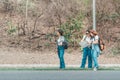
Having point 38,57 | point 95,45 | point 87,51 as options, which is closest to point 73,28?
point 38,57

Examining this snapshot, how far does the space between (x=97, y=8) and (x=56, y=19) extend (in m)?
2.58

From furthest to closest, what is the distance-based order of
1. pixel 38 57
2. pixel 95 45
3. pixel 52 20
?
pixel 52 20 → pixel 38 57 → pixel 95 45

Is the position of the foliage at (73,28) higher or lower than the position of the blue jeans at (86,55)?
higher

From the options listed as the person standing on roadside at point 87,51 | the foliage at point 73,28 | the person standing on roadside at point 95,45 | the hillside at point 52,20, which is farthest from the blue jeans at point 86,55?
the foliage at point 73,28

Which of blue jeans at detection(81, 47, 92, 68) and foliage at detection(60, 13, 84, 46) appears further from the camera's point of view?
foliage at detection(60, 13, 84, 46)

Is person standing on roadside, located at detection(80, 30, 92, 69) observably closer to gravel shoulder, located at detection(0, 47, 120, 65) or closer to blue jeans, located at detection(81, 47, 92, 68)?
blue jeans, located at detection(81, 47, 92, 68)

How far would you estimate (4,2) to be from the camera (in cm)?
3152

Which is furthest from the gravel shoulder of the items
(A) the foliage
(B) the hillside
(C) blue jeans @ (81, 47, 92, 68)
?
(C) blue jeans @ (81, 47, 92, 68)

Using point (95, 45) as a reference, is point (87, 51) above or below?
below

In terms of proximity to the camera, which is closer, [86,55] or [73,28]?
[86,55]

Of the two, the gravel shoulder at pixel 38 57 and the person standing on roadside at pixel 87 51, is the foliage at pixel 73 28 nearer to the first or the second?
the gravel shoulder at pixel 38 57

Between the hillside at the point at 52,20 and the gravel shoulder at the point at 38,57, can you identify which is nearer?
the gravel shoulder at the point at 38,57

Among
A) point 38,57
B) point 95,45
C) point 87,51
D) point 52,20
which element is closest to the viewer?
point 95,45

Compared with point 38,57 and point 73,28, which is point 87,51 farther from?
point 73,28
